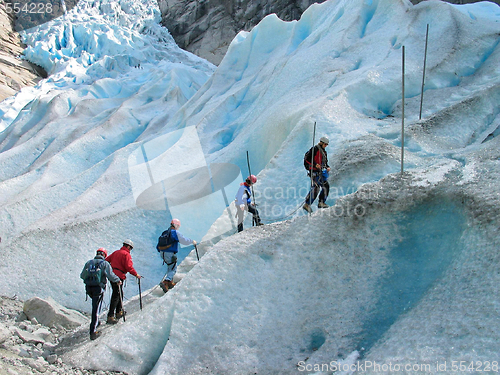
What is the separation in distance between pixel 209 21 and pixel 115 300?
112ft

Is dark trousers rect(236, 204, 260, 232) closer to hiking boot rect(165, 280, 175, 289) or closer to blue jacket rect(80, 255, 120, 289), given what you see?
hiking boot rect(165, 280, 175, 289)

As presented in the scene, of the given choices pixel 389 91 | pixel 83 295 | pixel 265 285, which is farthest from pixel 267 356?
pixel 389 91

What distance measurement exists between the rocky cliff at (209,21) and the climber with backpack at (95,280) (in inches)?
1233

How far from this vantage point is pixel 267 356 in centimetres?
410

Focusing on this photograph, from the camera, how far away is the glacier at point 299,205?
411 centimetres

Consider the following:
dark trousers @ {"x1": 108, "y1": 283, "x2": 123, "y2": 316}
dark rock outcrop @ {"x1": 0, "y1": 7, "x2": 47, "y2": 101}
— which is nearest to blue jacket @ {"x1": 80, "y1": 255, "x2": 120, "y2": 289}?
dark trousers @ {"x1": 108, "y1": 283, "x2": 123, "y2": 316}

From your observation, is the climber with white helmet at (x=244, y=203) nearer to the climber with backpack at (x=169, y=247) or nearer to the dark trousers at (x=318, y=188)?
the dark trousers at (x=318, y=188)

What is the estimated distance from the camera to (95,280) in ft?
16.6

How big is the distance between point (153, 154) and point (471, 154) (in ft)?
31.7

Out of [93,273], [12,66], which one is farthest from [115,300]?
[12,66]

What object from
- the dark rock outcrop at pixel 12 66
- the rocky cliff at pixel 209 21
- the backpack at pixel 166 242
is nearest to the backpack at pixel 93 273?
the backpack at pixel 166 242

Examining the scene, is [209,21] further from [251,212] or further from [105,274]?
[105,274]

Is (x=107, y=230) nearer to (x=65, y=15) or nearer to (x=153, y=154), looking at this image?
(x=153, y=154)

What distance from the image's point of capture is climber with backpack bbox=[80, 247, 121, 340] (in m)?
5.04
